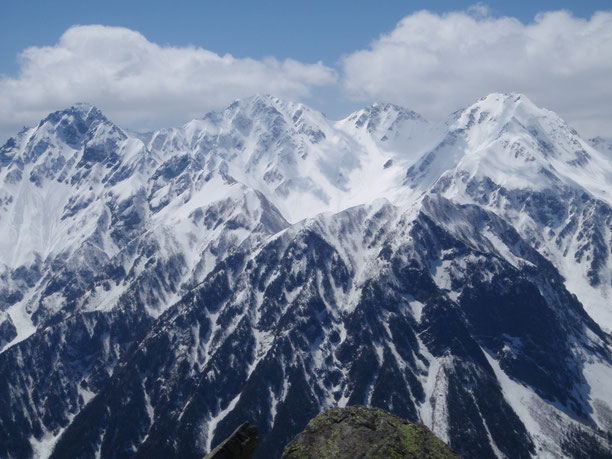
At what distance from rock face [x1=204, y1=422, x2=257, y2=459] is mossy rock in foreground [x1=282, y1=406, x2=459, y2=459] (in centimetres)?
379

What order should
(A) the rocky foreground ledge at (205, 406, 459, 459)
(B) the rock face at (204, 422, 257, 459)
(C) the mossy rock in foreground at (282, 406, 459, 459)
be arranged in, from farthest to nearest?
(C) the mossy rock in foreground at (282, 406, 459, 459) → (A) the rocky foreground ledge at (205, 406, 459, 459) → (B) the rock face at (204, 422, 257, 459)

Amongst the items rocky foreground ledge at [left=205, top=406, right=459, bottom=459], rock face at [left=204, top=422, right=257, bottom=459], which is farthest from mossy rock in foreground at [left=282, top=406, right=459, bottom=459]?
rock face at [left=204, top=422, right=257, bottom=459]

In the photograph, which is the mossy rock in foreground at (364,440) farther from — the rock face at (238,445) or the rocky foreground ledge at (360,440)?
the rock face at (238,445)

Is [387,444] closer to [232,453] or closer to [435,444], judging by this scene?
[435,444]

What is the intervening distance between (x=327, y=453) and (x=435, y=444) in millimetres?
7632

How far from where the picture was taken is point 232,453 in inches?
1384

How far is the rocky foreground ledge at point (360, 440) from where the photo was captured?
1518 inches

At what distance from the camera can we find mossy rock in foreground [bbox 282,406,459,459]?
38875mm

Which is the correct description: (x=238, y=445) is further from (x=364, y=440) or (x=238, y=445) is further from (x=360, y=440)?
(x=364, y=440)

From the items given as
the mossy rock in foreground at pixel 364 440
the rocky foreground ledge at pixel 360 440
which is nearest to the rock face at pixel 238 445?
the rocky foreground ledge at pixel 360 440

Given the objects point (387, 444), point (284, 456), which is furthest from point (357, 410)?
point (284, 456)

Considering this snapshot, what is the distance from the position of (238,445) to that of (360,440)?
9417 mm

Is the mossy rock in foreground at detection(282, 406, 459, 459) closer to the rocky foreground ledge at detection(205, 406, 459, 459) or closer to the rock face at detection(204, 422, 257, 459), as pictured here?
the rocky foreground ledge at detection(205, 406, 459, 459)

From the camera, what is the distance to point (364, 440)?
4025 centimetres
